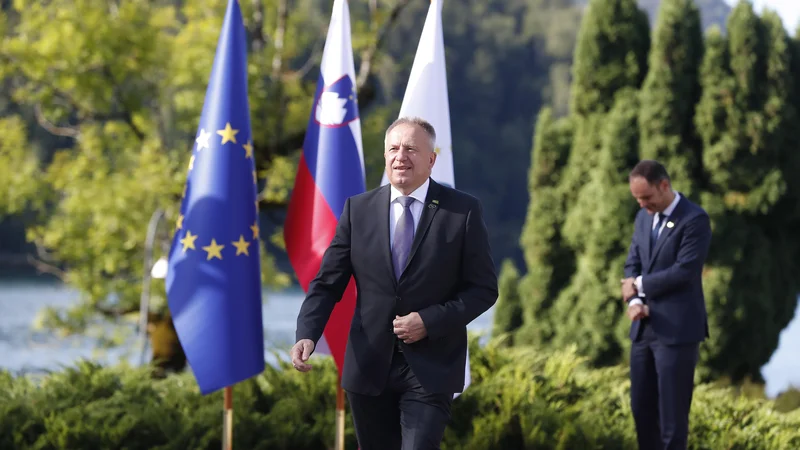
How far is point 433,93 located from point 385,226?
252 centimetres

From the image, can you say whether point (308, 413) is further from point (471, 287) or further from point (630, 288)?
point (471, 287)

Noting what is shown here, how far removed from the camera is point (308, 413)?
7.00m

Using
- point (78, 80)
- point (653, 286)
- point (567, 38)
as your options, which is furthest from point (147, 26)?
point (567, 38)

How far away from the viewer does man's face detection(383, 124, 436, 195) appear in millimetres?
3879

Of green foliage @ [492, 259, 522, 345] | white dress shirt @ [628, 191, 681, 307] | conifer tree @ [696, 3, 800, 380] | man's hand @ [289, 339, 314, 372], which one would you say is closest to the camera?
man's hand @ [289, 339, 314, 372]

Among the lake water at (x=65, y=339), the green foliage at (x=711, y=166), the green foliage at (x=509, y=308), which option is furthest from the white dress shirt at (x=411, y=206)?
the green foliage at (x=509, y=308)

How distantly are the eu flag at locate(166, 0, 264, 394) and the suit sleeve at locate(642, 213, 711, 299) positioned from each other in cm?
217

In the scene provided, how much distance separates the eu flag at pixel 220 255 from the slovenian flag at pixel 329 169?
26 centimetres

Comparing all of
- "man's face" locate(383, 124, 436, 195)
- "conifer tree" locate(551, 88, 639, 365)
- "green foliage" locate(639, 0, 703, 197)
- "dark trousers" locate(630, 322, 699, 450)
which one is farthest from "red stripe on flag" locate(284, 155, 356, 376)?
"green foliage" locate(639, 0, 703, 197)

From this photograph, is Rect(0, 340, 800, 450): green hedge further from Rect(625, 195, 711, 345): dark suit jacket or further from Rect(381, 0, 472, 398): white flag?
Rect(625, 195, 711, 345): dark suit jacket

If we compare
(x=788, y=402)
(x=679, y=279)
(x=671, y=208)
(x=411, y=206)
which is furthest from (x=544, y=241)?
(x=411, y=206)

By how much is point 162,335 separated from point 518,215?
167 feet

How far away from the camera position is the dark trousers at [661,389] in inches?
234

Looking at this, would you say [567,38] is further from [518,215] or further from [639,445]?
[639,445]
